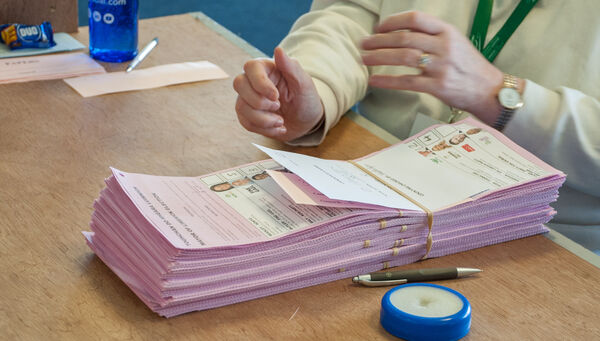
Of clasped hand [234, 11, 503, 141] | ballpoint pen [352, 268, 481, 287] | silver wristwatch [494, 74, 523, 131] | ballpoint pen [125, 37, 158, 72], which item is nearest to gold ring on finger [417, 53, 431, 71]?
clasped hand [234, 11, 503, 141]

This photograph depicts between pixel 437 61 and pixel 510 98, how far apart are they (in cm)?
13

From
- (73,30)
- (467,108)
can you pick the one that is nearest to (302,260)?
(467,108)

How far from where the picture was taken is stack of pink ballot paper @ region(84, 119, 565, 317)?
77 centimetres

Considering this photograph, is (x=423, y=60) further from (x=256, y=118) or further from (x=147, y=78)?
(x=147, y=78)

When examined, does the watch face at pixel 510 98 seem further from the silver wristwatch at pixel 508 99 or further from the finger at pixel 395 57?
the finger at pixel 395 57

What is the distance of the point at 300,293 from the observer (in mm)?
833

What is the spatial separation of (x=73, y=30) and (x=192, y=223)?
973 mm

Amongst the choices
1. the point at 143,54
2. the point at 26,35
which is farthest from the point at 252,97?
the point at 26,35

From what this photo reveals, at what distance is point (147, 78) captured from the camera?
1.41m

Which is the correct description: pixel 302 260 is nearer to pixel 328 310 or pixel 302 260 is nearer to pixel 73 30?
pixel 328 310

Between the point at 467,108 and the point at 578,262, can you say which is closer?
the point at 578,262

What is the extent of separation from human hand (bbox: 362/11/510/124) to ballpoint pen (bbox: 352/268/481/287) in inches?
15.4

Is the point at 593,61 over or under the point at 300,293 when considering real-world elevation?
over

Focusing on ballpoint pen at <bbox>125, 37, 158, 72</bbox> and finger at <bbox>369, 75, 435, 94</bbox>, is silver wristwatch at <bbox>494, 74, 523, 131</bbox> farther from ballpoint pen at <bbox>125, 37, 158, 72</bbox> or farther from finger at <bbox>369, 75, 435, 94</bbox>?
ballpoint pen at <bbox>125, 37, 158, 72</bbox>
